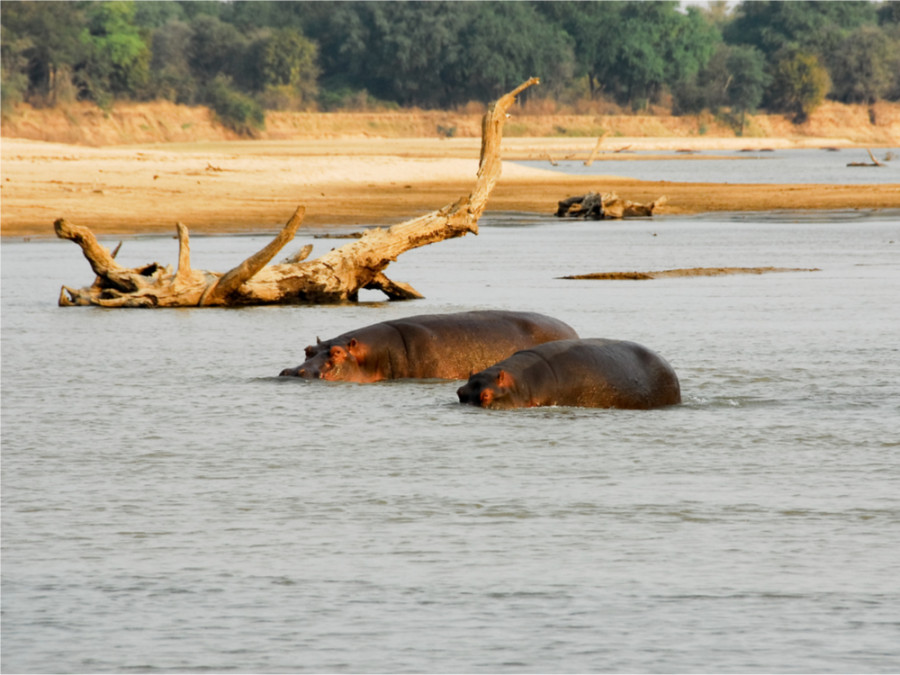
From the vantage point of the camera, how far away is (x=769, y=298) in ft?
47.8

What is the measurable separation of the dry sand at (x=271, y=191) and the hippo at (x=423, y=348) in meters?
16.8

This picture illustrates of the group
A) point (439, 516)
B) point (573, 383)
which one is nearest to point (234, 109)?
point (573, 383)

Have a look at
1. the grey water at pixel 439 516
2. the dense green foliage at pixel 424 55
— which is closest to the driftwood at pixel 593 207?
the grey water at pixel 439 516

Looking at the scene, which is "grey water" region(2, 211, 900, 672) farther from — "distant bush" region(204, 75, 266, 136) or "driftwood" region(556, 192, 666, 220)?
"distant bush" region(204, 75, 266, 136)

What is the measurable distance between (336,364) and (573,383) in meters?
1.81

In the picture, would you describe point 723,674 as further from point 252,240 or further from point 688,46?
point 688,46

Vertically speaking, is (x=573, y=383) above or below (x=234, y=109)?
below

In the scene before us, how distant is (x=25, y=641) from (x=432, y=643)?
118 centimetres

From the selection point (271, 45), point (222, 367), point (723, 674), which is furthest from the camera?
point (271, 45)

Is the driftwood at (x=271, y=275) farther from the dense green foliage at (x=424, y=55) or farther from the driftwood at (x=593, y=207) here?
the dense green foliage at (x=424, y=55)

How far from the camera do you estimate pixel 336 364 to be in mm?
9359

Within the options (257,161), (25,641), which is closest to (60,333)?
(25,641)

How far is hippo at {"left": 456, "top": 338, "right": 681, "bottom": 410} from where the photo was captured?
8141 millimetres

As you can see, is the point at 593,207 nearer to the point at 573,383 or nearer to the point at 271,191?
the point at 271,191
